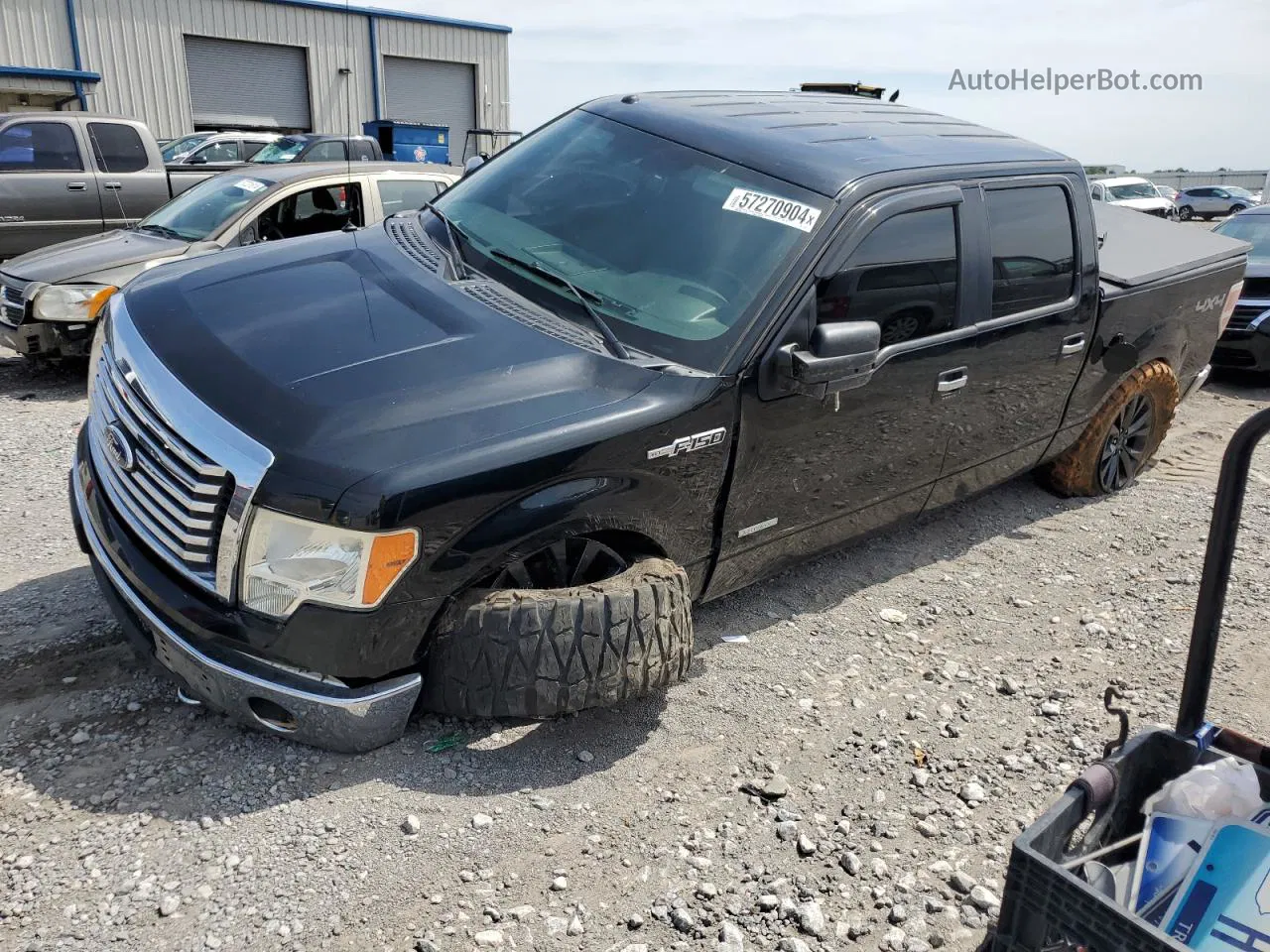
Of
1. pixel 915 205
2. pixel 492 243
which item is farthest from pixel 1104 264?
pixel 492 243

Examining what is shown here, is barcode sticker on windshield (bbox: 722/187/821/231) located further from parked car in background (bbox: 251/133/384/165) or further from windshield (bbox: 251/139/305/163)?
windshield (bbox: 251/139/305/163)

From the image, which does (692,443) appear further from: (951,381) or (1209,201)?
(1209,201)

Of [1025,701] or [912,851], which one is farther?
[1025,701]

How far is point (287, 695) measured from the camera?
266cm

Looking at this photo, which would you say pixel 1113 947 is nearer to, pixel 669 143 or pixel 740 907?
pixel 740 907

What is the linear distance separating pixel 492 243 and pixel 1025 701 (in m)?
2.64

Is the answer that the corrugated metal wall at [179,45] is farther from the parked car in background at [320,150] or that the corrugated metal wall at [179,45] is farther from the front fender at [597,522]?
the front fender at [597,522]

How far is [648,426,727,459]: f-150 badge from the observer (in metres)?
3.01

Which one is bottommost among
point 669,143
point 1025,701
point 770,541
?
point 1025,701

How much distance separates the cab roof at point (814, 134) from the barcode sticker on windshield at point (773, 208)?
4.6 inches

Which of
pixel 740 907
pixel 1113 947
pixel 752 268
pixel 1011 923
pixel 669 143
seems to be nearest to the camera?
pixel 1113 947

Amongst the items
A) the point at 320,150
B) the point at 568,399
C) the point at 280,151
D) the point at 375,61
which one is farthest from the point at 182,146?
the point at 568,399

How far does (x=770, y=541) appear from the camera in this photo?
361 centimetres

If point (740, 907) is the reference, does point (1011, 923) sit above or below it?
above
